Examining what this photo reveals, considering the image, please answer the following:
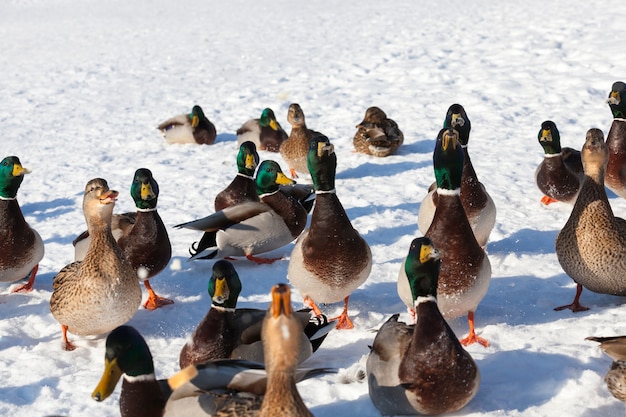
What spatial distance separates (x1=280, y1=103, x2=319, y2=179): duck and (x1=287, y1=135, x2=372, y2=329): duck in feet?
11.4

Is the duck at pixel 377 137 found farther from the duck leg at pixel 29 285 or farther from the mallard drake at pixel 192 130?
the duck leg at pixel 29 285

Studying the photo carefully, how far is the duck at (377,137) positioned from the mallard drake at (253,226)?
2426mm

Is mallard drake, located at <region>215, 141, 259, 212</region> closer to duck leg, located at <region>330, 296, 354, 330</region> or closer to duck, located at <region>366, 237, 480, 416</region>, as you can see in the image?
duck leg, located at <region>330, 296, 354, 330</region>

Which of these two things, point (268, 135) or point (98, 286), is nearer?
point (98, 286)

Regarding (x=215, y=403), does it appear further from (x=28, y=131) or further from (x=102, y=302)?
(x=28, y=131)

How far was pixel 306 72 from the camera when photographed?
525 inches

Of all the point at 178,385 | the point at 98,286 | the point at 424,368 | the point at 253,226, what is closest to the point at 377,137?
the point at 253,226

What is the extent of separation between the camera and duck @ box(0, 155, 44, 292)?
5520mm

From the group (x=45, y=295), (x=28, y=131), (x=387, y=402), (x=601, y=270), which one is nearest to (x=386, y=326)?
(x=387, y=402)

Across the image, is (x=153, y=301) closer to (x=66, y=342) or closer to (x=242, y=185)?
(x=66, y=342)

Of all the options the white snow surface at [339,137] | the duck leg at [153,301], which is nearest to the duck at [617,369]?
the white snow surface at [339,137]

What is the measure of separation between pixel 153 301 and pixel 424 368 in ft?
7.91

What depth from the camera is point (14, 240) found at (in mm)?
5555

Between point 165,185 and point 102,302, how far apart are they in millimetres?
3591
